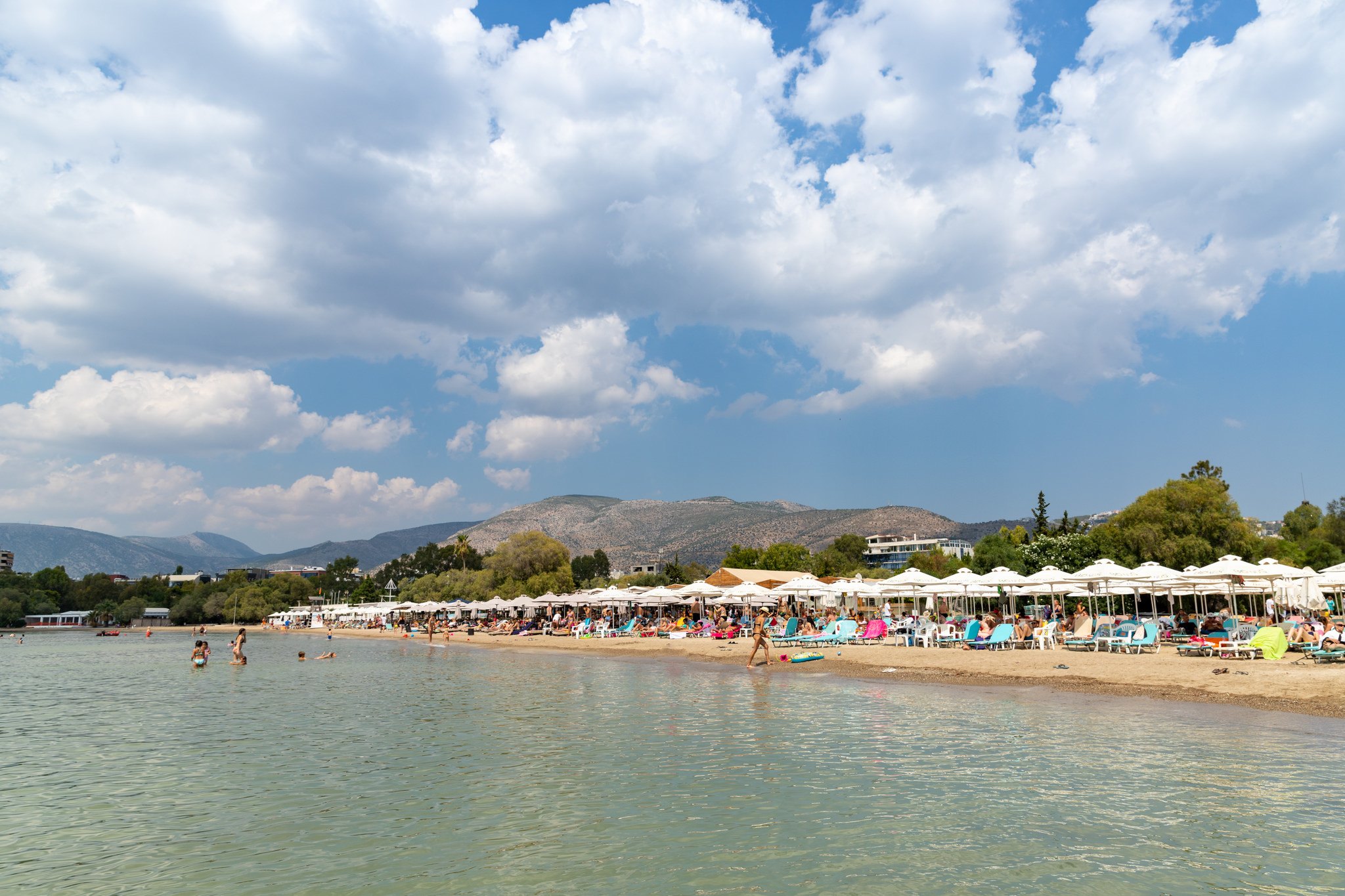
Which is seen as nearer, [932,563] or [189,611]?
[932,563]

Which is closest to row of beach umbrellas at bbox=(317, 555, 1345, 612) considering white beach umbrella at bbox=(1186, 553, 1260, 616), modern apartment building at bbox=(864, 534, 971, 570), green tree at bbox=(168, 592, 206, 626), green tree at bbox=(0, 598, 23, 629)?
white beach umbrella at bbox=(1186, 553, 1260, 616)

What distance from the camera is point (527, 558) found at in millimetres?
74750

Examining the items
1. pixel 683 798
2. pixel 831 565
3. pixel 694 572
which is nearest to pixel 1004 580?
pixel 683 798

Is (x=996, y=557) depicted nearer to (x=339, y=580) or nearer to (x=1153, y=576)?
(x=1153, y=576)

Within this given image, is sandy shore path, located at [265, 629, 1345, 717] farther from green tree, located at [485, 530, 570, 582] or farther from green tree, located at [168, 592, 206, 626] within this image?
green tree, located at [168, 592, 206, 626]

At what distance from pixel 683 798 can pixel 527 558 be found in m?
67.5

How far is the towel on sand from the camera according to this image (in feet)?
63.7

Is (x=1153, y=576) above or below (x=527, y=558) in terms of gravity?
below

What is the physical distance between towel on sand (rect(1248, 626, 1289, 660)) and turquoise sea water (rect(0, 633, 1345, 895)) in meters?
6.44

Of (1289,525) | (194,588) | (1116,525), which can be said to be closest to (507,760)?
(1116,525)

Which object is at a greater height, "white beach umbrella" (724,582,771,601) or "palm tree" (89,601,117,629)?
"white beach umbrella" (724,582,771,601)

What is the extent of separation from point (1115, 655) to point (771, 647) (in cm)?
1294

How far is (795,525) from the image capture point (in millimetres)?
192375

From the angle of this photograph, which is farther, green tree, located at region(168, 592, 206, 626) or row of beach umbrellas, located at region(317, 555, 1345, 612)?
green tree, located at region(168, 592, 206, 626)
